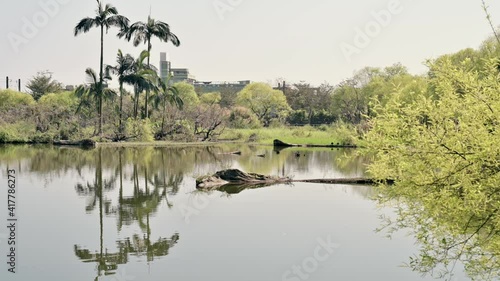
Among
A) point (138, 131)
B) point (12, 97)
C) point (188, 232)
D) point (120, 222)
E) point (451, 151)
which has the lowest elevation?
point (188, 232)

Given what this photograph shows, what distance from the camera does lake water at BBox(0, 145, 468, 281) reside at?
9.70m

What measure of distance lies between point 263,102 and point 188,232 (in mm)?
58004

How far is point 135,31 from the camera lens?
45875 millimetres

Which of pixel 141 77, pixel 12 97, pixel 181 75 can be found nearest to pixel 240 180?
pixel 141 77

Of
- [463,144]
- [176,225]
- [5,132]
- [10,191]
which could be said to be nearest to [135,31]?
[5,132]

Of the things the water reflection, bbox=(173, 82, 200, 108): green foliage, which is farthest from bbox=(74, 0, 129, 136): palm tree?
bbox=(173, 82, 200, 108): green foliage

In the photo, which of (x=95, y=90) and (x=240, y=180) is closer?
(x=240, y=180)

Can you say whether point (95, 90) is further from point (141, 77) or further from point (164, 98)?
point (164, 98)

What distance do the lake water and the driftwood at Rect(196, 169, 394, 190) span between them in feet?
2.10

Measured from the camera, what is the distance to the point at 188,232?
12.5 metres

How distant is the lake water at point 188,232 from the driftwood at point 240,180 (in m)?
0.64

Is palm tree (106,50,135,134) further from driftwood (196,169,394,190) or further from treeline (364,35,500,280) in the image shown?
treeline (364,35,500,280)

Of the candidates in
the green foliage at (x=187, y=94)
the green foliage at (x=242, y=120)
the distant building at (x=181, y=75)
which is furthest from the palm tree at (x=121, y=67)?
the distant building at (x=181, y=75)

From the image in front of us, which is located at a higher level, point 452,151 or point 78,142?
point 78,142
